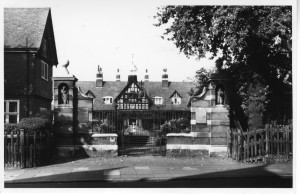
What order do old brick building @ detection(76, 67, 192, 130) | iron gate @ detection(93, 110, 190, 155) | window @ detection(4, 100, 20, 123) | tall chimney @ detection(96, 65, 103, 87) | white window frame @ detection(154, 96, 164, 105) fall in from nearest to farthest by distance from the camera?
iron gate @ detection(93, 110, 190, 155), window @ detection(4, 100, 20, 123), old brick building @ detection(76, 67, 192, 130), white window frame @ detection(154, 96, 164, 105), tall chimney @ detection(96, 65, 103, 87)

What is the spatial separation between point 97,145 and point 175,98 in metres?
26.8

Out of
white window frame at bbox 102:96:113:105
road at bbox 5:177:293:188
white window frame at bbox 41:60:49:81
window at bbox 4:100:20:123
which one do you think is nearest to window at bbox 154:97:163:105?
white window frame at bbox 102:96:113:105

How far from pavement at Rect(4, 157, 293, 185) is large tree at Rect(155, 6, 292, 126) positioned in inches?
165

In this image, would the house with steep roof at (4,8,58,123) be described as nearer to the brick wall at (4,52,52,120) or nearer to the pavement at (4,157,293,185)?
the brick wall at (4,52,52,120)

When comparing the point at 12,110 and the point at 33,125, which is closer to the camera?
the point at 33,125

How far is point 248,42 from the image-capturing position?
1595 centimetres

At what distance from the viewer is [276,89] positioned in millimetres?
17156

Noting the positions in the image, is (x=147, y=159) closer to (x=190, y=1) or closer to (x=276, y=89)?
(x=190, y=1)

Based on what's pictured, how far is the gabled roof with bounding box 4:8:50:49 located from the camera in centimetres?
1998

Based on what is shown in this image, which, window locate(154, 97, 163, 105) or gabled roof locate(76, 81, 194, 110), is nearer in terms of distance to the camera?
gabled roof locate(76, 81, 194, 110)

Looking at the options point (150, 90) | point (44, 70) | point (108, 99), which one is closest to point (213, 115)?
point (44, 70)

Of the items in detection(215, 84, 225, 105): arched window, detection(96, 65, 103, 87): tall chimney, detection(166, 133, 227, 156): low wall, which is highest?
detection(96, 65, 103, 87): tall chimney

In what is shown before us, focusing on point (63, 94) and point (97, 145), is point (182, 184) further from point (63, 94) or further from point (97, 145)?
point (63, 94)

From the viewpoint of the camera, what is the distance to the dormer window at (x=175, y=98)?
1574 inches
